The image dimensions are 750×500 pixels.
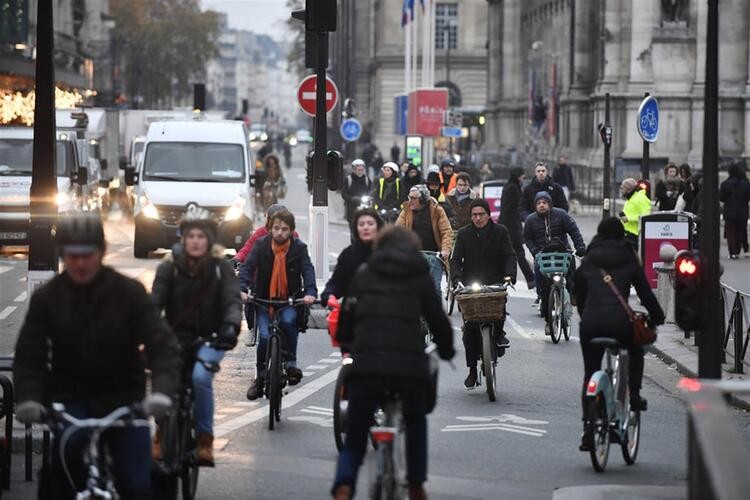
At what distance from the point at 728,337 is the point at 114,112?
38.9 metres

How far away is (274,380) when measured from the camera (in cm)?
1383

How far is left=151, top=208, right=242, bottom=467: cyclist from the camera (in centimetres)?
1069

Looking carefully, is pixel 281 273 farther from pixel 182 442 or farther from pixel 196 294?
pixel 182 442

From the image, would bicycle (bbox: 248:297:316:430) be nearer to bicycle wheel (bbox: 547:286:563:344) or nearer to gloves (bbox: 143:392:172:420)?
gloves (bbox: 143:392:172:420)

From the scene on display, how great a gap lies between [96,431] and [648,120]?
2041 cm

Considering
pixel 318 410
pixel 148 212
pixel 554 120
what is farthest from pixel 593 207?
pixel 318 410

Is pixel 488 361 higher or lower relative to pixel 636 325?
lower

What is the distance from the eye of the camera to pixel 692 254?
12.5m

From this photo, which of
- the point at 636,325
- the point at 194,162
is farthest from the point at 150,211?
the point at 636,325

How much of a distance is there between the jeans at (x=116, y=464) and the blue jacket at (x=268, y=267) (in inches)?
239

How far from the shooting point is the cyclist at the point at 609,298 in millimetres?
12531

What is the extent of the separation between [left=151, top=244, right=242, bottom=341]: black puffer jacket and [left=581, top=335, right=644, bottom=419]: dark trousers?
2.69 meters

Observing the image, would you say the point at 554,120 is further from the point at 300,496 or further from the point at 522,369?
the point at 300,496

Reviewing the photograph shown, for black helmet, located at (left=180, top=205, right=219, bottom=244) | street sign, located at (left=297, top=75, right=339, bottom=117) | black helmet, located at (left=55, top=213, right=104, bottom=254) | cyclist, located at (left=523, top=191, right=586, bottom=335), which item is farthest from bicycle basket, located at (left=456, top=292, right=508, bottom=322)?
street sign, located at (left=297, top=75, right=339, bottom=117)
